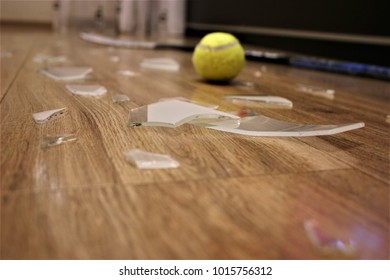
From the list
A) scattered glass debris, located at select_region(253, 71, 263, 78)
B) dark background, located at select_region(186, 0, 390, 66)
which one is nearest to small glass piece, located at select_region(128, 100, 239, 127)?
scattered glass debris, located at select_region(253, 71, 263, 78)

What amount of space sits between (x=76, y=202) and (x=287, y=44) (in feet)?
7.77

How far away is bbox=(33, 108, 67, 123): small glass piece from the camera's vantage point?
2.34 ft

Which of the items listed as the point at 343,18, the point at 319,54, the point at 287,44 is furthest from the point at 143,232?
the point at 287,44

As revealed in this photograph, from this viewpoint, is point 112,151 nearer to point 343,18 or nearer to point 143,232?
point 143,232

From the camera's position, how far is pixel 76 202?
1.41 ft

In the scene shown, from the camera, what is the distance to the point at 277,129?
72cm

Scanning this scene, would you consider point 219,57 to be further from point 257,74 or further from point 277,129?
point 277,129

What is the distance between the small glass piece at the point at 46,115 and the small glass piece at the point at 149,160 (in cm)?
21

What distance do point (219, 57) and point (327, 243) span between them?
0.87m

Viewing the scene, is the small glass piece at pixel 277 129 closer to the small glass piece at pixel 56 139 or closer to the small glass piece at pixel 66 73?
the small glass piece at pixel 56 139

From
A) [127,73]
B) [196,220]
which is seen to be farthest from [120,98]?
[196,220]

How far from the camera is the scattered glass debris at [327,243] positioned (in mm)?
376

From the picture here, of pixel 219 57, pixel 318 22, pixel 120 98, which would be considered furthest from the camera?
pixel 318 22

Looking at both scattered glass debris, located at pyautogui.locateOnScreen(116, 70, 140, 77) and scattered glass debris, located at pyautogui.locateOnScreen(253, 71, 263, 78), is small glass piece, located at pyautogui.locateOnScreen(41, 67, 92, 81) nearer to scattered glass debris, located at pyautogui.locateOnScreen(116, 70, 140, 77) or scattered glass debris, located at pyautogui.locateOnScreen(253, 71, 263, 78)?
scattered glass debris, located at pyautogui.locateOnScreen(116, 70, 140, 77)
